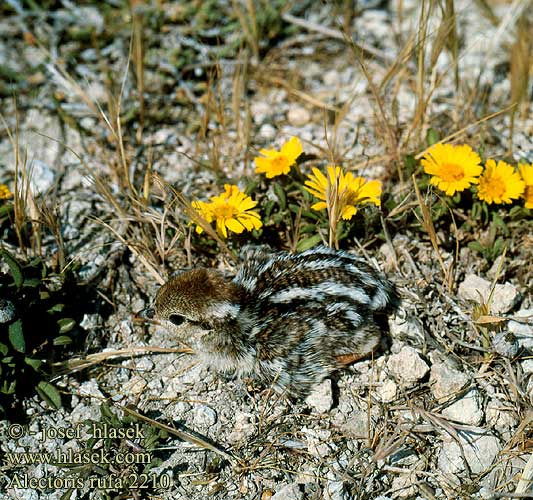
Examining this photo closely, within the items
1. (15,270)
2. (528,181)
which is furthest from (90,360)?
(528,181)

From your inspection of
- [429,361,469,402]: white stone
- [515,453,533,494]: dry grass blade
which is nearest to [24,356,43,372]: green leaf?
[429,361,469,402]: white stone

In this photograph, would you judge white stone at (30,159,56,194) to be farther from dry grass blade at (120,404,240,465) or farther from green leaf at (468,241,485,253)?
green leaf at (468,241,485,253)

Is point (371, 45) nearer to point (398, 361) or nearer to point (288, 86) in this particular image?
point (288, 86)

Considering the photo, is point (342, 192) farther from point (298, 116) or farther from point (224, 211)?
point (298, 116)

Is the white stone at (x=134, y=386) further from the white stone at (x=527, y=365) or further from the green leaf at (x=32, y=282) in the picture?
the white stone at (x=527, y=365)

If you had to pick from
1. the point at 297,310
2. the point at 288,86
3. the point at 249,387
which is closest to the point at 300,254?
the point at 297,310
